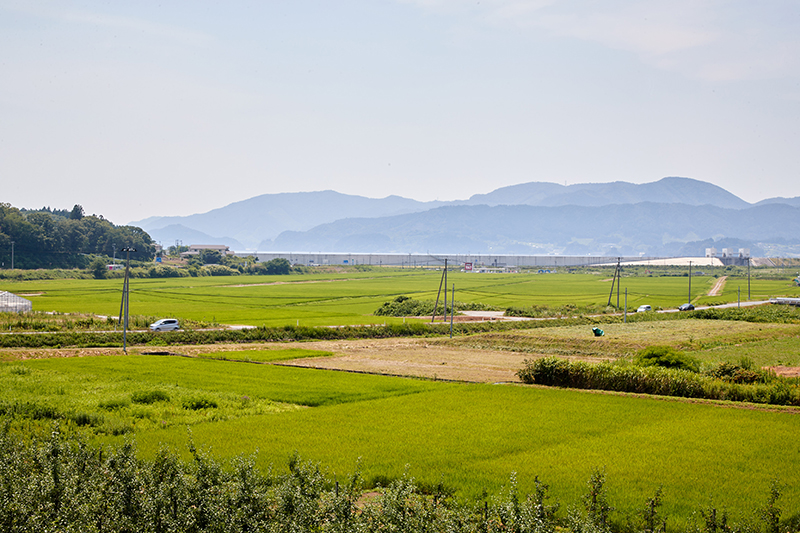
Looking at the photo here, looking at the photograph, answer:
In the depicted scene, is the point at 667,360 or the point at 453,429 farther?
the point at 667,360

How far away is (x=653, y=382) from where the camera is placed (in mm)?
23438

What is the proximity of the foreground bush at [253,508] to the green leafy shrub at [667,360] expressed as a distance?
1733 cm

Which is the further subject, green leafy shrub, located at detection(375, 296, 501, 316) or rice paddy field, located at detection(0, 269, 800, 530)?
green leafy shrub, located at detection(375, 296, 501, 316)

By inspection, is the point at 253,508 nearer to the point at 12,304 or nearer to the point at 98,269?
the point at 12,304

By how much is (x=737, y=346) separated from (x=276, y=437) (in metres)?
33.1

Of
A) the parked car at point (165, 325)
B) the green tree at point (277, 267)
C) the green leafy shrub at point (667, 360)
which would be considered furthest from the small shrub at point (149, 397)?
the green tree at point (277, 267)

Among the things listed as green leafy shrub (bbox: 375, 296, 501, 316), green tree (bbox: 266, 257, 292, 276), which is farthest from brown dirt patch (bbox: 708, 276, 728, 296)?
green tree (bbox: 266, 257, 292, 276)

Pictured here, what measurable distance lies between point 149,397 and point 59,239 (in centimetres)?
11569

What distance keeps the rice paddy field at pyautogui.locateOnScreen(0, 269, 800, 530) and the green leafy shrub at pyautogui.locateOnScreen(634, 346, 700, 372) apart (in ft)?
18.0

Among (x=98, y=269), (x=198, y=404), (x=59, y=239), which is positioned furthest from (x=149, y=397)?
(x=59, y=239)

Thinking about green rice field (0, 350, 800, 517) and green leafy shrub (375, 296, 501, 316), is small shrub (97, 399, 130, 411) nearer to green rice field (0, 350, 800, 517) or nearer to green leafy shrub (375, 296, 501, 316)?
green rice field (0, 350, 800, 517)

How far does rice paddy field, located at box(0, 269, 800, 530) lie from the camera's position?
12.4 m

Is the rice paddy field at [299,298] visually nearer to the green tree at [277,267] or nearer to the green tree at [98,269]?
the green tree at [98,269]

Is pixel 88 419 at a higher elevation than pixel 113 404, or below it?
higher
